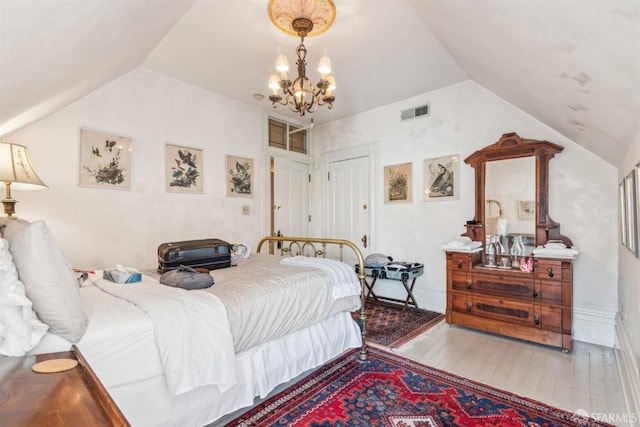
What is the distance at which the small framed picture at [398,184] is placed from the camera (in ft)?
14.2

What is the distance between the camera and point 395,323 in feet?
11.7

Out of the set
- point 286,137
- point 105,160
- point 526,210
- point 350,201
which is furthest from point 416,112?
point 105,160

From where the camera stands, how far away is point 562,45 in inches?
60.1

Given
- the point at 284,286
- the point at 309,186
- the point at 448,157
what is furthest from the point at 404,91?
the point at 284,286

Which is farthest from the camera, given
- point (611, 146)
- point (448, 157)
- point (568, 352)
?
point (448, 157)

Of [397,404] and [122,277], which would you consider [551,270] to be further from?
[122,277]

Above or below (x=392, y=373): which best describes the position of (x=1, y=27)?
above

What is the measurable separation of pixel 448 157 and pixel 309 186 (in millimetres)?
2391

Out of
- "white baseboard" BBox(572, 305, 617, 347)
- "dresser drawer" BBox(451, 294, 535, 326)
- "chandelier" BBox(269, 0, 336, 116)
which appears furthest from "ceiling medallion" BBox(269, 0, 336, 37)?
"white baseboard" BBox(572, 305, 617, 347)

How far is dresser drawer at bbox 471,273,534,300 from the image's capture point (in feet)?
9.88

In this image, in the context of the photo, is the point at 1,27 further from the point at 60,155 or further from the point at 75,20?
the point at 60,155

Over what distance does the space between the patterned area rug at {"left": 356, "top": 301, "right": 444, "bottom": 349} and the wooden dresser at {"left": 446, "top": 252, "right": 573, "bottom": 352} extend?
349 millimetres

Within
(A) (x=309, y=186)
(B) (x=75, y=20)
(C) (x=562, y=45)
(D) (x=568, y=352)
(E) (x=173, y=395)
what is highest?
(B) (x=75, y=20)

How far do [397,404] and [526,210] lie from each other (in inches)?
100
